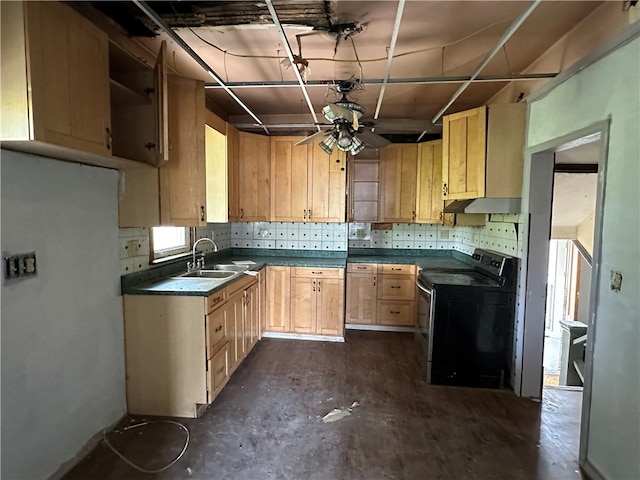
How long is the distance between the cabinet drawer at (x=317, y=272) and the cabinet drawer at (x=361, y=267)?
18.5 inches

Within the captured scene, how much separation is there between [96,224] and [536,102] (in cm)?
332

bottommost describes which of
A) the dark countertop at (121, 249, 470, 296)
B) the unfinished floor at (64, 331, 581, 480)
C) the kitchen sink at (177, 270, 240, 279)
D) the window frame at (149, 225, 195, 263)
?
the unfinished floor at (64, 331, 581, 480)

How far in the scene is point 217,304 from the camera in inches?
102

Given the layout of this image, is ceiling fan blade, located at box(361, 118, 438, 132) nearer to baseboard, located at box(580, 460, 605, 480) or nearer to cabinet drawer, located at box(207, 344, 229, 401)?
cabinet drawer, located at box(207, 344, 229, 401)

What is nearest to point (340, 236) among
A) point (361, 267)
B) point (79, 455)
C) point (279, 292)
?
point (361, 267)

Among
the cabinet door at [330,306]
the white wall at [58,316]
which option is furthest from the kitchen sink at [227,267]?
the white wall at [58,316]

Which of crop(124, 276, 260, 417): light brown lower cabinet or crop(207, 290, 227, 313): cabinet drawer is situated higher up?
crop(207, 290, 227, 313): cabinet drawer

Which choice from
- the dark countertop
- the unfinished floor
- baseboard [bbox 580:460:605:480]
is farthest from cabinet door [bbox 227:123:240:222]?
baseboard [bbox 580:460:605:480]

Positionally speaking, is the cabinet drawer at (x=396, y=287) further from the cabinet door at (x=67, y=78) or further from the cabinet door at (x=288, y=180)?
the cabinet door at (x=67, y=78)

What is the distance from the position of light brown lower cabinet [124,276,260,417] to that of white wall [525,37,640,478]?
2.42m

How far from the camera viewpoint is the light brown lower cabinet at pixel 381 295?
14.0ft

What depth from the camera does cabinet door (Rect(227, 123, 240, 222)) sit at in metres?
3.68

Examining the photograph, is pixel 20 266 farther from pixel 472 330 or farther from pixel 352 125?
pixel 472 330

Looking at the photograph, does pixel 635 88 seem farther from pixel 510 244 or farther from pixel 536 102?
pixel 510 244
